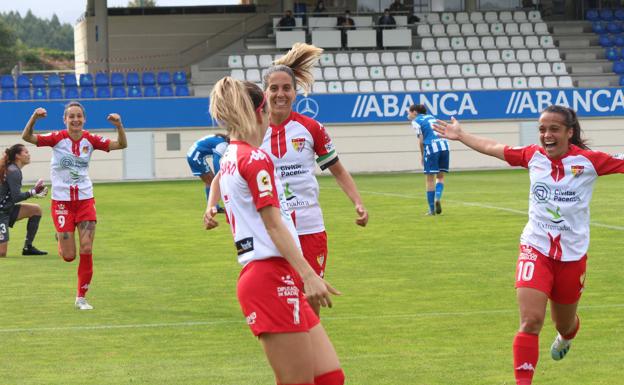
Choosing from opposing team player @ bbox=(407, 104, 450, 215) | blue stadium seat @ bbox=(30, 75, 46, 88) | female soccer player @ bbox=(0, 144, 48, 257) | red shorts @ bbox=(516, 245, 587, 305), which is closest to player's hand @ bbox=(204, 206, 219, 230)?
red shorts @ bbox=(516, 245, 587, 305)

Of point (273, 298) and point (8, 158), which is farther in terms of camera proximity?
point (8, 158)

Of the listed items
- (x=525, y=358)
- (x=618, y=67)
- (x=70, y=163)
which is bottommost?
(x=525, y=358)

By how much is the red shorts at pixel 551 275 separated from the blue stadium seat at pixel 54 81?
1417 inches

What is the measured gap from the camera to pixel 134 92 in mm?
40781

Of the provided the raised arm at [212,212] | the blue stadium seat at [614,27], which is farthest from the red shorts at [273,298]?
the blue stadium seat at [614,27]

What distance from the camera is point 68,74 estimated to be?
42.2m

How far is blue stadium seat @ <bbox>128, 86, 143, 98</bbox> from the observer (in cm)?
4069

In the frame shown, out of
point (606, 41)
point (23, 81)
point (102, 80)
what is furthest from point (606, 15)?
point (23, 81)

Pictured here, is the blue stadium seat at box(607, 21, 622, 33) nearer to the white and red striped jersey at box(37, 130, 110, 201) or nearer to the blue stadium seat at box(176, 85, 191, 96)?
the blue stadium seat at box(176, 85, 191, 96)

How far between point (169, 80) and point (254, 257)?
37167 millimetres

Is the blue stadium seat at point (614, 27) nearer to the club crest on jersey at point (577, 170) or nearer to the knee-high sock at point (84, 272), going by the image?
the knee-high sock at point (84, 272)

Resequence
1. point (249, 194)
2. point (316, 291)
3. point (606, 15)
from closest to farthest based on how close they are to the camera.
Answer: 1. point (316, 291)
2. point (249, 194)
3. point (606, 15)

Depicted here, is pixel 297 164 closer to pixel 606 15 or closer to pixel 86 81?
pixel 86 81

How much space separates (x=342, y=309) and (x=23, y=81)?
32.5 metres
